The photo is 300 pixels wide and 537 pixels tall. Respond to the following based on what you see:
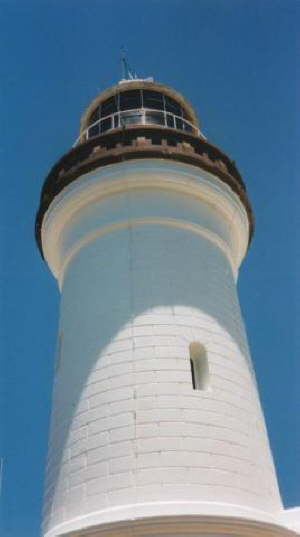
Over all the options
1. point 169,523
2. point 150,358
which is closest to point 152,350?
point 150,358

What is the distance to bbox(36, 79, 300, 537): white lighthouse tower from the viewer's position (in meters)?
6.45

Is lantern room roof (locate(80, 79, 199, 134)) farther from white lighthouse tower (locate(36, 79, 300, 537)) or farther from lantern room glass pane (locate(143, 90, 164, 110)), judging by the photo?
white lighthouse tower (locate(36, 79, 300, 537))

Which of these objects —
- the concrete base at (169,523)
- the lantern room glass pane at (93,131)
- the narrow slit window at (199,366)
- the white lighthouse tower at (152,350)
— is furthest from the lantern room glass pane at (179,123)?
the concrete base at (169,523)

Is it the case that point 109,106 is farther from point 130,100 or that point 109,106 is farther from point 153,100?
point 153,100

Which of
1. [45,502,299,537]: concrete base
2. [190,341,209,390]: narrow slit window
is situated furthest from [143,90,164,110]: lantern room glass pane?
[45,502,299,537]: concrete base

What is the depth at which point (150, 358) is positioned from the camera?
290 inches

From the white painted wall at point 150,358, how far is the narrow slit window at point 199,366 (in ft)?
0.29

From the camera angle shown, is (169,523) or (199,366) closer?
(169,523)

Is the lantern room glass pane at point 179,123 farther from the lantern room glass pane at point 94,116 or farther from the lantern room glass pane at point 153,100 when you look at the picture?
the lantern room glass pane at point 94,116

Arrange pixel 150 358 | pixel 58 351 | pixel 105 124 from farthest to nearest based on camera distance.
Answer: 1. pixel 105 124
2. pixel 58 351
3. pixel 150 358

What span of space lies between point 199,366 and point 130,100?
6004 mm

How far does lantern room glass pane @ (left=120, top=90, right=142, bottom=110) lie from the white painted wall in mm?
2654

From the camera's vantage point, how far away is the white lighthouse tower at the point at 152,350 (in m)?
6.45

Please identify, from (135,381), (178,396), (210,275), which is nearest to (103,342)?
(135,381)
